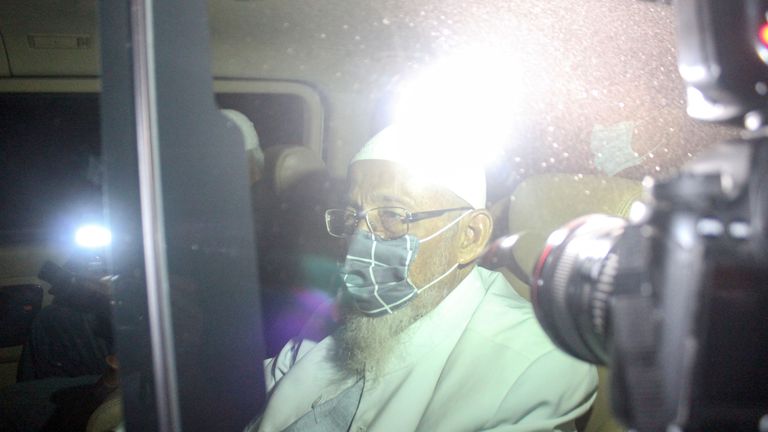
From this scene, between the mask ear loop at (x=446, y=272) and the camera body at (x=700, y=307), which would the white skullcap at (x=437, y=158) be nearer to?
the mask ear loop at (x=446, y=272)

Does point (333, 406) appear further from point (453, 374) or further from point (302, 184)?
point (302, 184)

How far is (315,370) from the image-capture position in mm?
2162

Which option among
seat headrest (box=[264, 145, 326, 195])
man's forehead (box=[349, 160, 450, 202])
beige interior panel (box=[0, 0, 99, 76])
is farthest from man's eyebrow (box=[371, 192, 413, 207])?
beige interior panel (box=[0, 0, 99, 76])

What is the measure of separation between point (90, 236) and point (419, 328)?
1.21 metres

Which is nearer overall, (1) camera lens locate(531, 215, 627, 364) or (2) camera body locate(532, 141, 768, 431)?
(2) camera body locate(532, 141, 768, 431)

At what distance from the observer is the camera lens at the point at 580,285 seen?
1001mm

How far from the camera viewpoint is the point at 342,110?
8.20 ft

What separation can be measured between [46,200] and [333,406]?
1391 millimetres

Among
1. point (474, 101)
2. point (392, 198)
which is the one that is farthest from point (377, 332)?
point (474, 101)

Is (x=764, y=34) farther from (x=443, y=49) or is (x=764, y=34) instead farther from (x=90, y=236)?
(x=90, y=236)

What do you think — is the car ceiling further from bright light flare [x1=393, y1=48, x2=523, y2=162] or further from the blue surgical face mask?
the blue surgical face mask

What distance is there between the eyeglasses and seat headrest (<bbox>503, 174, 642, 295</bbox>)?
0.27 metres

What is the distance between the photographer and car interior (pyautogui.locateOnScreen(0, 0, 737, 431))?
75.7 inches

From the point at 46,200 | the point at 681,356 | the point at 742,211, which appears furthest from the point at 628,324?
the point at 46,200
